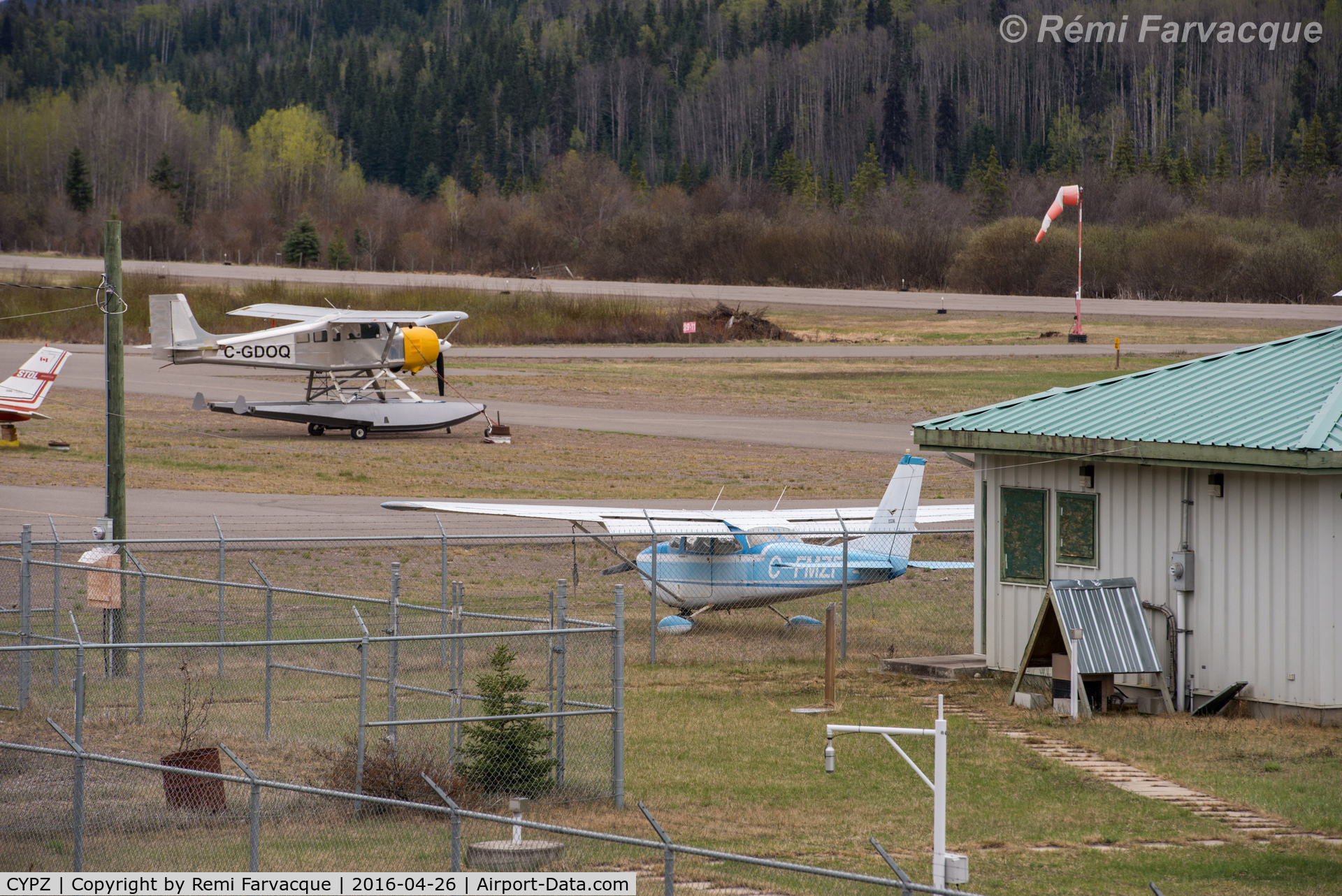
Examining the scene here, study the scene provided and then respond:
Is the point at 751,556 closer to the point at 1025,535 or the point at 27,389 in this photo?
the point at 1025,535

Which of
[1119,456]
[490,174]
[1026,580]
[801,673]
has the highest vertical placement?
[490,174]

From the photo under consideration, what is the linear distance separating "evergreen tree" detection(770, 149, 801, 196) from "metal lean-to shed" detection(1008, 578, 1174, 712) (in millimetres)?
123117

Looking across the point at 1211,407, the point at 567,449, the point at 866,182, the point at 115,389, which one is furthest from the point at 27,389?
the point at 866,182

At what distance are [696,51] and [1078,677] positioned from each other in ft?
573

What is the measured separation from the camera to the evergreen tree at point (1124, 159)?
120650 mm

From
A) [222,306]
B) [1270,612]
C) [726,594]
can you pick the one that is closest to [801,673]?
[726,594]

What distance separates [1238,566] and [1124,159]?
11316 centimetres

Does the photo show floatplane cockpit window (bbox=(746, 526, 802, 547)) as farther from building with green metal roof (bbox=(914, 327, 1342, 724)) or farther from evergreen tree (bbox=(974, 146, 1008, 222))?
evergreen tree (bbox=(974, 146, 1008, 222))

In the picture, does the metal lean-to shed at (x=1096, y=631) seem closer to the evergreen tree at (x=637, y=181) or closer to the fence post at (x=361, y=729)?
the fence post at (x=361, y=729)

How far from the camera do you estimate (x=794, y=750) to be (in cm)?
1484

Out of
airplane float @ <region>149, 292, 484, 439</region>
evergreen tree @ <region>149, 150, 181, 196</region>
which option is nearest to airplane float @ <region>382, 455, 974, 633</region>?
airplane float @ <region>149, 292, 484, 439</region>

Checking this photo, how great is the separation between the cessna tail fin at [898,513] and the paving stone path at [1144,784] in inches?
187

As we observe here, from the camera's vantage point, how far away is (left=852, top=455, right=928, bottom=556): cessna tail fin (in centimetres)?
2145

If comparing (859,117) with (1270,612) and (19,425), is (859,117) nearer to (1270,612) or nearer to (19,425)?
(19,425)
